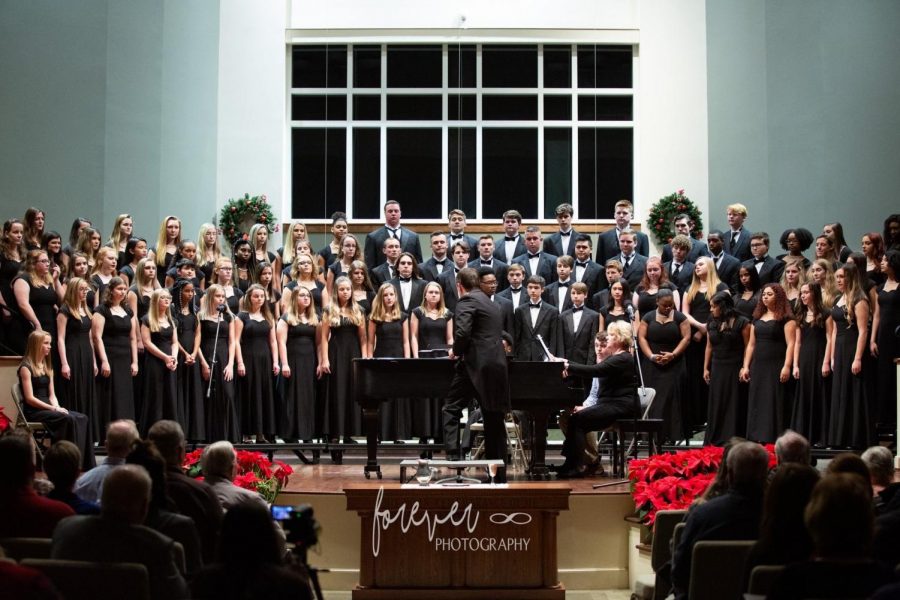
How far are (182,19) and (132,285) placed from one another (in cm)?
571

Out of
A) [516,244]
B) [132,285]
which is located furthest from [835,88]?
[132,285]

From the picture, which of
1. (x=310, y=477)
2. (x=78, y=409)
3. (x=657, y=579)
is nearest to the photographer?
(x=657, y=579)

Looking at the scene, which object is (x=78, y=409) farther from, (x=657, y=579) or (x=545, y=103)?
(x=545, y=103)

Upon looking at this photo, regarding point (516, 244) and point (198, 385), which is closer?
point (198, 385)

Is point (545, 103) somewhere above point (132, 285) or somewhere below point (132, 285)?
above

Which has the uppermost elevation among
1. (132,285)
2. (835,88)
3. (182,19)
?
(182,19)

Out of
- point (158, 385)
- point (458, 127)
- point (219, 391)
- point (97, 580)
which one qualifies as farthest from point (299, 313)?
point (97, 580)

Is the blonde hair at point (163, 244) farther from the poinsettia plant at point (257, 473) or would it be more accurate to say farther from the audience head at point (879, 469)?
the audience head at point (879, 469)

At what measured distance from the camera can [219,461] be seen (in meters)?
5.20

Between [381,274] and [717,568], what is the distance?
6.94m

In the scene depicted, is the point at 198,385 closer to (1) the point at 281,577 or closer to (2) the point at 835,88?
(1) the point at 281,577

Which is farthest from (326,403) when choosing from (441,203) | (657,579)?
(441,203)

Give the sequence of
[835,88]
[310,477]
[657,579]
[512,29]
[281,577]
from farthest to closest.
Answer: [512,29] → [835,88] → [310,477] → [657,579] → [281,577]

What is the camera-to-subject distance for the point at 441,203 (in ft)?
52.2
